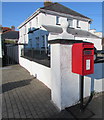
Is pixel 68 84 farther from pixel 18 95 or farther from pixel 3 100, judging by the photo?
pixel 3 100

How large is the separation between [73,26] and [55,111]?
46.3 feet

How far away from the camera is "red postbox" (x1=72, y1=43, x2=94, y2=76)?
215 centimetres

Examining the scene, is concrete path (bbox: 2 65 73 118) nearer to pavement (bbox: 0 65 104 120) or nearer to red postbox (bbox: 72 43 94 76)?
pavement (bbox: 0 65 104 120)

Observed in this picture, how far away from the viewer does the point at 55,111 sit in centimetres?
241

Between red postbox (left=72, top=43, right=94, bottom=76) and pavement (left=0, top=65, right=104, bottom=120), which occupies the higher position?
red postbox (left=72, top=43, right=94, bottom=76)

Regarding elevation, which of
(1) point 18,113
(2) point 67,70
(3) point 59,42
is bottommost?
(1) point 18,113

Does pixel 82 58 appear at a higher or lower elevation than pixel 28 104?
higher

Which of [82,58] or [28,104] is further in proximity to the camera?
[28,104]

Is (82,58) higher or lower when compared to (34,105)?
higher

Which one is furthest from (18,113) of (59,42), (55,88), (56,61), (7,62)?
(7,62)

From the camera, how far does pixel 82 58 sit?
84.2 inches

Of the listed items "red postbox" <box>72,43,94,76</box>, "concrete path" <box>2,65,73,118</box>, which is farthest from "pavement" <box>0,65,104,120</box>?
"red postbox" <box>72,43,94,76</box>

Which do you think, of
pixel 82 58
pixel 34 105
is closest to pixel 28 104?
Result: pixel 34 105

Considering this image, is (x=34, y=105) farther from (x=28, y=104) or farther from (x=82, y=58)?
(x=82, y=58)
